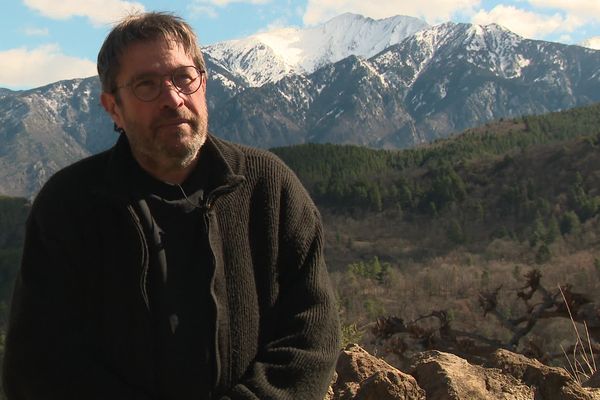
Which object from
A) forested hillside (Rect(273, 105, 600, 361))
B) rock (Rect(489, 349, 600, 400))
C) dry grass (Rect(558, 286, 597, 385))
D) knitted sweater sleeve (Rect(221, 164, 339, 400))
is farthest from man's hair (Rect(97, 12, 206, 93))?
forested hillside (Rect(273, 105, 600, 361))

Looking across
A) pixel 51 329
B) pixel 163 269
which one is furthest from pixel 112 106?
pixel 51 329

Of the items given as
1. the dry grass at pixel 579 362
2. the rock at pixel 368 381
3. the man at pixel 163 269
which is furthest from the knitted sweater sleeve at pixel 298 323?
the dry grass at pixel 579 362

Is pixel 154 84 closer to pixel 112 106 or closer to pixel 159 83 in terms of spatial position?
pixel 159 83

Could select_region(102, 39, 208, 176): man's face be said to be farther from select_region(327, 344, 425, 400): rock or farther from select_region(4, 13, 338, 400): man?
select_region(327, 344, 425, 400): rock

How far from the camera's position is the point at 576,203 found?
229ft

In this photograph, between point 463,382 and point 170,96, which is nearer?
point 170,96

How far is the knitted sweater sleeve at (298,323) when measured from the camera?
2.59 metres

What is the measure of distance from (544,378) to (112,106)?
6.74 ft

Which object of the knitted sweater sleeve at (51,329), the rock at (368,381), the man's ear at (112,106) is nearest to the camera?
the knitted sweater sleeve at (51,329)

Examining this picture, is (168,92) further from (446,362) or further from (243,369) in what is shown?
(446,362)

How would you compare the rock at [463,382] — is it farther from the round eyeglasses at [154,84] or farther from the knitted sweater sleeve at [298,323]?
the round eyeglasses at [154,84]

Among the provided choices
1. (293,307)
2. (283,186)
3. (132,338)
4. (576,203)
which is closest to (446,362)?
(293,307)

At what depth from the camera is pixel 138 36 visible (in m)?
Result: 2.62

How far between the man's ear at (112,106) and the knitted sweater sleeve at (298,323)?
2.19 feet
